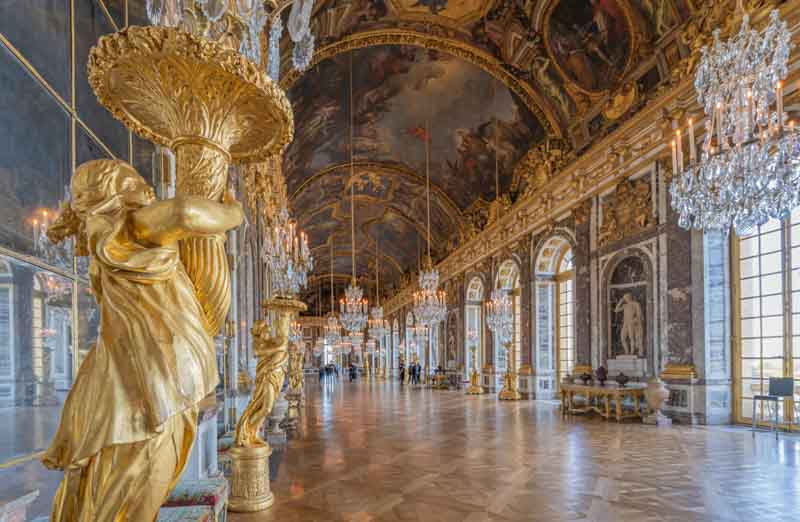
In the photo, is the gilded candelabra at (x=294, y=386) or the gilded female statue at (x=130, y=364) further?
the gilded candelabra at (x=294, y=386)

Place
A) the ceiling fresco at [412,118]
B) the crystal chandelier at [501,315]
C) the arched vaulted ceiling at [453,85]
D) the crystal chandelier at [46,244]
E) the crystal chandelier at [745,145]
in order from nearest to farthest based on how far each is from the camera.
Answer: the crystal chandelier at [46,244], the crystal chandelier at [745,145], the arched vaulted ceiling at [453,85], the ceiling fresco at [412,118], the crystal chandelier at [501,315]

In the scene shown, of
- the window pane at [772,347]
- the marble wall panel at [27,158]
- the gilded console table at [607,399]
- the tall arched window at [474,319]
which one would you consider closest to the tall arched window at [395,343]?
the tall arched window at [474,319]

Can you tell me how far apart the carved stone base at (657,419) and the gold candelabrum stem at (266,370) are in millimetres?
7254

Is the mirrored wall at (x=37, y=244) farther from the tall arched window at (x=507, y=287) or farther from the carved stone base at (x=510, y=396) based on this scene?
the tall arched window at (x=507, y=287)

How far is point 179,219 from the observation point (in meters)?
1.25

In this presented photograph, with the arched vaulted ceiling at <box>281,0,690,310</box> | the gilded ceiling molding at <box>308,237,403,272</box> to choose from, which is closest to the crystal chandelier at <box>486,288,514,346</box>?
the arched vaulted ceiling at <box>281,0,690,310</box>

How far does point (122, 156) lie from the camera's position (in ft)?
9.71

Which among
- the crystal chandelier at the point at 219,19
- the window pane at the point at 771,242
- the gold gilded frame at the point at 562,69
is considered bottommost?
the window pane at the point at 771,242

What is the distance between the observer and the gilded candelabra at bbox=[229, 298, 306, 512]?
418 cm

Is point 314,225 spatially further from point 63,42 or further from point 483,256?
point 63,42

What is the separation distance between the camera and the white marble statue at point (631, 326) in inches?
418

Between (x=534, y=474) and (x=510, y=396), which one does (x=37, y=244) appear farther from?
(x=510, y=396)

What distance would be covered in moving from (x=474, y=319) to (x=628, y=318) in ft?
39.0

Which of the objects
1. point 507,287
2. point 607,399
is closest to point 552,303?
point 507,287
